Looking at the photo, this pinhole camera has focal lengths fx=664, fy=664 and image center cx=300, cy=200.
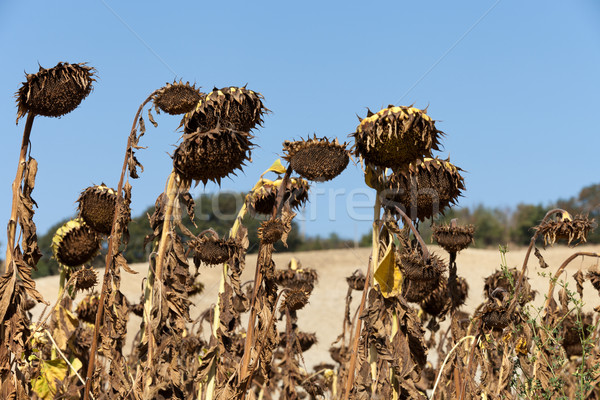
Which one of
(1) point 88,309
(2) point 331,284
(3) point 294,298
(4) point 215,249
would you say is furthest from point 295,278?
(2) point 331,284

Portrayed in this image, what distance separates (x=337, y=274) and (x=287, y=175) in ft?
123

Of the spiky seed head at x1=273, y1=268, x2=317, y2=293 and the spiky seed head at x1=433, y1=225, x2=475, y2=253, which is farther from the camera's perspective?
the spiky seed head at x1=273, y1=268, x2=317, y2=293

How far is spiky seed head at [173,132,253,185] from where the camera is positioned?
12.2 feet

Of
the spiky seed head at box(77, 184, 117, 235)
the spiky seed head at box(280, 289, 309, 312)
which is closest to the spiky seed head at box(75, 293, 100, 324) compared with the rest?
the spiky seed head at box(77, 184, 117, 235)

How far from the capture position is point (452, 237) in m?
5.78

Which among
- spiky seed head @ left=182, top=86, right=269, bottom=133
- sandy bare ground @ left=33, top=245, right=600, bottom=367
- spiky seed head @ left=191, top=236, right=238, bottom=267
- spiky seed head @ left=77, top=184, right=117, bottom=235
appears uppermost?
spiky seed head @ left=182, top=86, right=269, bottom=133

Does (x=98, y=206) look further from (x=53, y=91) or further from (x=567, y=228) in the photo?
(x=567, y=228)

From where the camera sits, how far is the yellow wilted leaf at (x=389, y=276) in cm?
385

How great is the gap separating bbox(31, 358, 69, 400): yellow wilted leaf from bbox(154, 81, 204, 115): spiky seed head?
7.56 ft

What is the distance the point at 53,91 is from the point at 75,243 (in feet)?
6.77

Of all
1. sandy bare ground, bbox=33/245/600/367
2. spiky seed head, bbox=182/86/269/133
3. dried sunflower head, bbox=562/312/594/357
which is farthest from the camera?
sandy bare ground, bbox=33/245/600/367

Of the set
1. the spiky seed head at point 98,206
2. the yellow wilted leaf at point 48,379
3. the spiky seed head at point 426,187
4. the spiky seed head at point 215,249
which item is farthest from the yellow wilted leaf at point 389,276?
the yellow wilted leaf at point 48,379

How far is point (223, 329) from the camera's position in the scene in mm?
4820

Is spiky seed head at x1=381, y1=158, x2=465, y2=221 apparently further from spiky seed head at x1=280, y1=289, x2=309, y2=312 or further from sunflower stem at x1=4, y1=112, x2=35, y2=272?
sunflower stem at x1=4, y1=112, x2=35, y2=272
